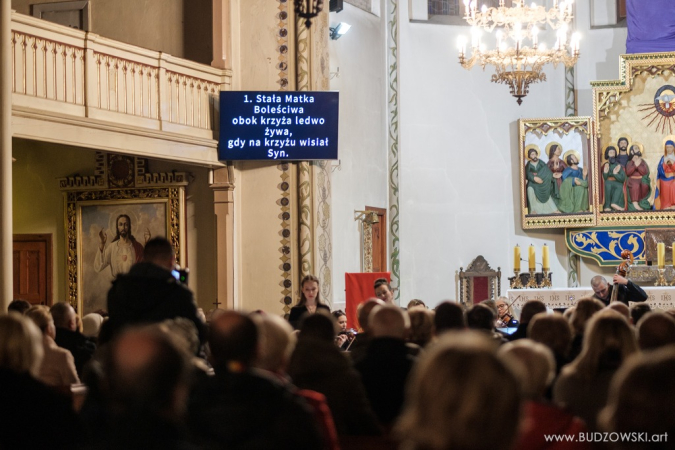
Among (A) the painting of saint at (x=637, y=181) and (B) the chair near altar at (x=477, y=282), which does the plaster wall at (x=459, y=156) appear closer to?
(B) the chair near altar at (x=477, y=282)

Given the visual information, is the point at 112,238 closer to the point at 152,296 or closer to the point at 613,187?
the point at 613,187

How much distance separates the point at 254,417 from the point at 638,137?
15.9 m

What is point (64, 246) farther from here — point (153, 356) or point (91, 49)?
point (153, 356)

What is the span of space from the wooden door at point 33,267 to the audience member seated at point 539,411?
12654 millimetres

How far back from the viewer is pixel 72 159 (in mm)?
15156

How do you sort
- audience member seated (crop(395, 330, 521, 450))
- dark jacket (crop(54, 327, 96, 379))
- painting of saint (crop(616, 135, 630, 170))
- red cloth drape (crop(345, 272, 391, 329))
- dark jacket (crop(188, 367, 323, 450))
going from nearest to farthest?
audience member seated (crop(395, 330, 521, 450)) < dark jacket (crop(188, 367, 323, 450)) < dark jacket (crop(54, 327, 96, 379)) < red cloth drape (crop(345, 272, 391, 329)) < painting of saint (crop(616, 135, 630, 170))

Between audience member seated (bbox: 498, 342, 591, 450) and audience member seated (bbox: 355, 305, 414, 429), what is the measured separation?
4.40 ft

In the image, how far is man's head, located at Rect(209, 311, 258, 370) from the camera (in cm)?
330

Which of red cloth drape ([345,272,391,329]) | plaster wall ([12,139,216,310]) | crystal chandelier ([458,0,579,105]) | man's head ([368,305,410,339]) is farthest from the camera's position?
plaster wall ([12,139,216,310])

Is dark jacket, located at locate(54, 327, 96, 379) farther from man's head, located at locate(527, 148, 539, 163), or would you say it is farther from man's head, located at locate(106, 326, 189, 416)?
man's head, located at locate(527, 148, 539, 163)

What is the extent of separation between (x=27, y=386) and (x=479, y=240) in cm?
1531

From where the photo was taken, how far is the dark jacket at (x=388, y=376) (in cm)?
489

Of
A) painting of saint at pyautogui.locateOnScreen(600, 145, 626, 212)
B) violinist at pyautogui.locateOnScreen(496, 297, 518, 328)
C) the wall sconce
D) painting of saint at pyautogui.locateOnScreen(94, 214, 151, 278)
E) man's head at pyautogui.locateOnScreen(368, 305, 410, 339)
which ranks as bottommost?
violinist at pyautogui.locateOnScreen(496, 297, 518, 328)

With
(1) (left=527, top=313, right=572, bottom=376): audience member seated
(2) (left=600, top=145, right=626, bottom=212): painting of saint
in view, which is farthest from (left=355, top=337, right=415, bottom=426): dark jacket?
(2) (left=600, top=145, right=626, bottom=212): painting of saint
